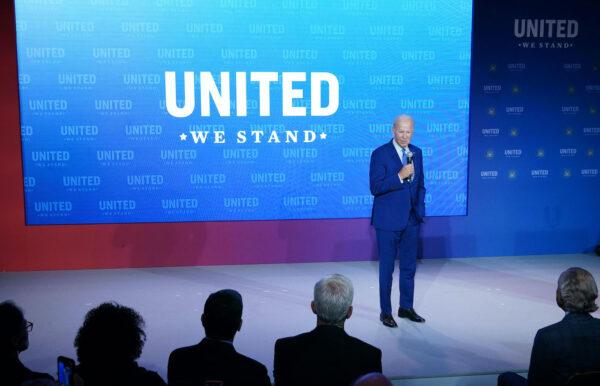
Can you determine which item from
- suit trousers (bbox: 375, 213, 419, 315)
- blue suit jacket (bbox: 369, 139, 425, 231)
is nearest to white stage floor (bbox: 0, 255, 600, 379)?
suit trousers (bbox: 375, 213, 419, 315)

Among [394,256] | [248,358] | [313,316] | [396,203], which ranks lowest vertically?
[313,316]

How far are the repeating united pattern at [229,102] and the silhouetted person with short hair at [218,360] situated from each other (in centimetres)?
362

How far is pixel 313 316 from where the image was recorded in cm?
438

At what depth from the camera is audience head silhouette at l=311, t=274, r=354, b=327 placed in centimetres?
230

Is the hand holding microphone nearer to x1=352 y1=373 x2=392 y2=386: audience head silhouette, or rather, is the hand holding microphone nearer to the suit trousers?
the suit trousers

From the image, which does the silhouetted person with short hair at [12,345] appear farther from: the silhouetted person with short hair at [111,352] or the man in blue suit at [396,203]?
the man in blue suit at [396,203]

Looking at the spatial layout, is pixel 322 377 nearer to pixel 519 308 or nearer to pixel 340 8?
pixel 519 308

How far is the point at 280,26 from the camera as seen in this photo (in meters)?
5.69

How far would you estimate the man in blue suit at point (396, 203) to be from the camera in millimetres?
4012

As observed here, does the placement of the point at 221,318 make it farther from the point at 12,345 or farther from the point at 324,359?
the point at 12,345

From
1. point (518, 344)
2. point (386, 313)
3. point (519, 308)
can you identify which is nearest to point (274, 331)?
point (386, 313)

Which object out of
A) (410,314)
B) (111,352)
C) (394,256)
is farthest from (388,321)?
(111,352)

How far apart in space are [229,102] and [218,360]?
391 centimetres

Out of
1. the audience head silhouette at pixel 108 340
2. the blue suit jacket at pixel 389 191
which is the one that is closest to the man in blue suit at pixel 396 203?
the blue suit jacket at pixel 389 191
